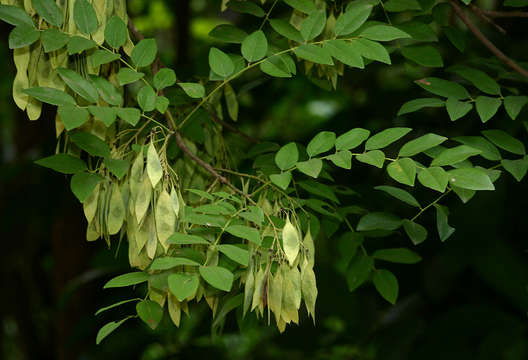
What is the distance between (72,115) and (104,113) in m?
0.03

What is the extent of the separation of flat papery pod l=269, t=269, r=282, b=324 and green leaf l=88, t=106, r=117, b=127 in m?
0.24

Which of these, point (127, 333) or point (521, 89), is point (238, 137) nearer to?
point (521, 89)

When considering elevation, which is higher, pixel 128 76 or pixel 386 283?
pixel 128 76

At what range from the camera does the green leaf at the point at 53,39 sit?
68 cm

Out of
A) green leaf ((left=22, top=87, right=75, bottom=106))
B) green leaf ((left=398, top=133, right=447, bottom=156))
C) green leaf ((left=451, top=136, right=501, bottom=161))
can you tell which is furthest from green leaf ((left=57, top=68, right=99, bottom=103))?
green leaf ((left=451, top=136, right=501, bottom=161))

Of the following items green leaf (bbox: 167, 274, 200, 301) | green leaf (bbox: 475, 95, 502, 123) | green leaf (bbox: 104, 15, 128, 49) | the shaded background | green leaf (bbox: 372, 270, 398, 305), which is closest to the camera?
green leaf (bbox: 167, 274, 200, 301)

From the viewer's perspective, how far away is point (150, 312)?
2.26ft

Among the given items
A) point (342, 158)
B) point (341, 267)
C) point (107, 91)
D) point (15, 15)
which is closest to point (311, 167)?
point (342, 158)

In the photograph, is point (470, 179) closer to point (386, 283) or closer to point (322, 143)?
point (322, 143)

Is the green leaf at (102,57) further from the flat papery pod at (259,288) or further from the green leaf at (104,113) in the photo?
the flat papery pod at (259,288)

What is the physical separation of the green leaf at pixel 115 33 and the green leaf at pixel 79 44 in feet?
0.08

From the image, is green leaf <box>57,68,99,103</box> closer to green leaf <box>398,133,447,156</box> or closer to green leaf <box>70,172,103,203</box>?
green leaf <box>70,172,103,203</box>

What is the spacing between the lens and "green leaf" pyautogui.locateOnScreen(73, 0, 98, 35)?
0.69 m

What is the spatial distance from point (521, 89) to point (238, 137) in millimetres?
499
